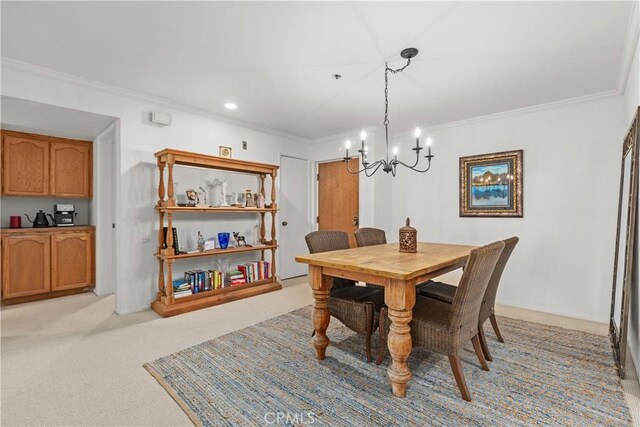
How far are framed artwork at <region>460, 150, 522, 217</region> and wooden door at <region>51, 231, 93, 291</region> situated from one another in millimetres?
5086

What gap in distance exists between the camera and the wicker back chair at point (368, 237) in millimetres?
3242

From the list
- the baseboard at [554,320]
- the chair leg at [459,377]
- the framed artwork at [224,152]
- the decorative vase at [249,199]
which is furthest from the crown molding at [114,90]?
the baseboard at [554,320]

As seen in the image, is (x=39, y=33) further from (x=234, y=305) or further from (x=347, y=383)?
(x=347, y=383)

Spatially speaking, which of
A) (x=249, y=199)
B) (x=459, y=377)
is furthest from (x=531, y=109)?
(x=249, y=199)

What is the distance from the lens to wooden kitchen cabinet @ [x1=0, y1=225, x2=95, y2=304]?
3600 mm

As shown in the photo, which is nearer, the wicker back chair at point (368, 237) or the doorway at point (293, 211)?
the wicker back chair at point (368, 237)

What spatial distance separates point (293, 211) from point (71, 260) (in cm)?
309

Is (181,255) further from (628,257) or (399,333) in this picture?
(628,257)

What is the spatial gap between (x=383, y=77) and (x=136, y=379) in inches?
121
